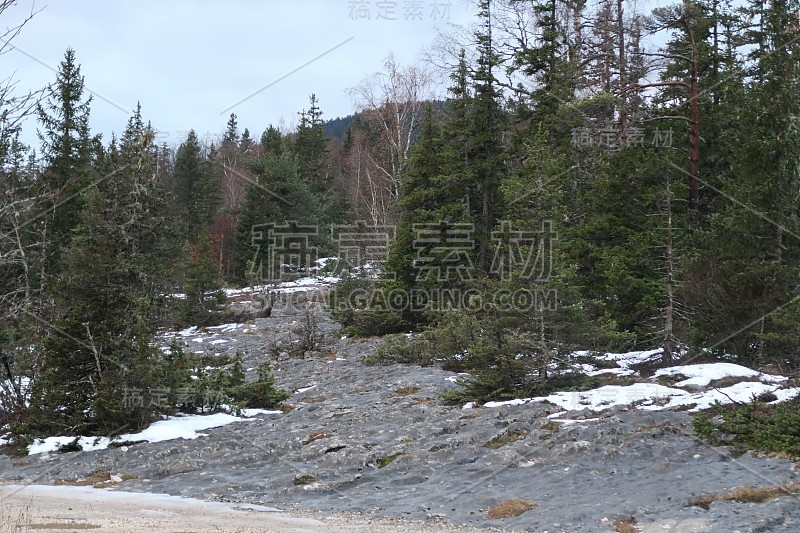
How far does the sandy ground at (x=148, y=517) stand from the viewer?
25.5 feet

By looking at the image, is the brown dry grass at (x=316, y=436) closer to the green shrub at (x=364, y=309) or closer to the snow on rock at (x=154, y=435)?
the snow on rock at (x=154, y=435)

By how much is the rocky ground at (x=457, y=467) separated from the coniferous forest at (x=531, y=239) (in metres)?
1.75

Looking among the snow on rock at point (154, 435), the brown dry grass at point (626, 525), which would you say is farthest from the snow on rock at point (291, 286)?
the brown dry grass at point (626, 525)

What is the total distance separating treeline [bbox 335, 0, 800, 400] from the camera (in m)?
14.7

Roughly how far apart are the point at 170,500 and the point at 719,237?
13.1 m

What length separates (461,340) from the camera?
18.5 meters

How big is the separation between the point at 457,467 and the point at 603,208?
11.8 meters

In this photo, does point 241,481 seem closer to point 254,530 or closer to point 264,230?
point 254,530

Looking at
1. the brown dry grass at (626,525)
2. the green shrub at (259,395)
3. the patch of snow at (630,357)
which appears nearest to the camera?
the brown dry grass at (626,525)

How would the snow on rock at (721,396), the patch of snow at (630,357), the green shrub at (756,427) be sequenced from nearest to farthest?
the green shrub at (756,427) < the snow on rock at (721,396) < the patch of snow at (630,357)

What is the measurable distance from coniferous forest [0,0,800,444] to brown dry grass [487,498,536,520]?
17.5 feet

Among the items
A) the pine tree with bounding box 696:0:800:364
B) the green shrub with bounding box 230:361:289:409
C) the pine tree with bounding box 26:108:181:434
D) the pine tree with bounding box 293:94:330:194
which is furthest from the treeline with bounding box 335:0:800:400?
the pine tree with bounding box 293:94:330:194

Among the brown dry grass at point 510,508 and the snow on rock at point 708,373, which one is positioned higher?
the snow on rock at point 708,373

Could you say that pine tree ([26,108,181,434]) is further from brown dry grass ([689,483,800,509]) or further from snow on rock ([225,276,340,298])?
snow on rock ([225,276,340,298])
